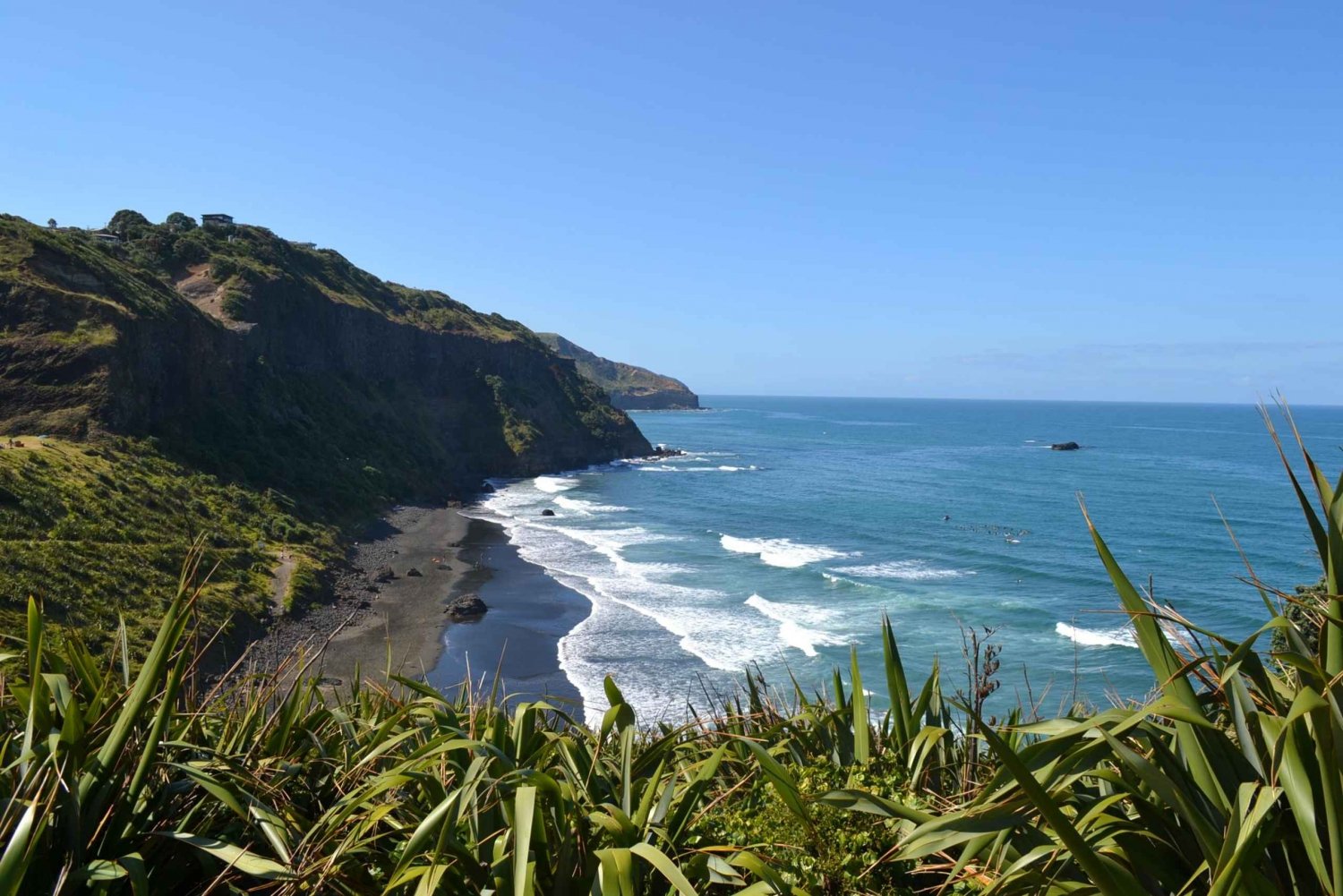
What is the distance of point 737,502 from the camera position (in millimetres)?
58406

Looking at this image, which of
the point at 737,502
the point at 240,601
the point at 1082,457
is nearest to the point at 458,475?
the point at 737,502

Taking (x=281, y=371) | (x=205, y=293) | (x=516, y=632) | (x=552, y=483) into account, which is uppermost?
(x=205, y=293)

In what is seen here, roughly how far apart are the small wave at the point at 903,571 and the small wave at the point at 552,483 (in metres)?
31.2

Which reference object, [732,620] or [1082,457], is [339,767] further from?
[1082,457]

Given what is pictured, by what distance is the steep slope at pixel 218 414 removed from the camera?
27.0 meters

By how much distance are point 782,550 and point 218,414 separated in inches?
1197

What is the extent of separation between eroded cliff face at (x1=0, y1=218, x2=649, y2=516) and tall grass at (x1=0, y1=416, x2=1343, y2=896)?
38.3 m

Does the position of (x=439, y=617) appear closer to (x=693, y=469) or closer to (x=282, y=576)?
(x=282, y=576)

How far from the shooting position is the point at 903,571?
37500 millimetres

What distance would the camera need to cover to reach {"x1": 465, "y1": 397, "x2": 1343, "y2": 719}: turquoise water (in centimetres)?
2556

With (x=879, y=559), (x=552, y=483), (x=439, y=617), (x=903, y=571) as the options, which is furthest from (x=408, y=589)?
(x=552, y=483)

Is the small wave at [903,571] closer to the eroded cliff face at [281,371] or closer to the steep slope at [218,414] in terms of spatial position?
the steep slope at [218,414]

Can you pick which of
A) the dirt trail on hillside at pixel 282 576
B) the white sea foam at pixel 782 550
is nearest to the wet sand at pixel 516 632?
the dirt trail on hillside at pixel 282 576

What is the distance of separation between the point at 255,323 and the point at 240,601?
3420cm
